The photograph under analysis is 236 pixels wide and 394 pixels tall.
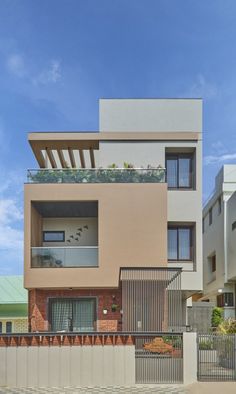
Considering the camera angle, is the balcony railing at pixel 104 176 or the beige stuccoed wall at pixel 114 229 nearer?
the beige stuccoed wall at pixel 114 229

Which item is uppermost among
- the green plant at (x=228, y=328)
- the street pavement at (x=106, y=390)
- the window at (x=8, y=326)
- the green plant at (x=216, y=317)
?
the green plant at (x=228, y=328)

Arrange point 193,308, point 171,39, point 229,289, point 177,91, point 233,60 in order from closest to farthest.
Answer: point 233,60, point 171,39, point 177,91, point 193,308, point 229,289

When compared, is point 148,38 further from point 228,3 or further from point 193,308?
point 193,308

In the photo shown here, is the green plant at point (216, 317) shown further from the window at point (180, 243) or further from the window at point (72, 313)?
the window at point (72, 313)

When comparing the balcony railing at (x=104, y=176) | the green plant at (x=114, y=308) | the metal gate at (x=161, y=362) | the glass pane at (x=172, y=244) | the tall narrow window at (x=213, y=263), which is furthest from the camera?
the tall narrow window at (x=213, y=263)

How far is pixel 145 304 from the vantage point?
1927 centimetres

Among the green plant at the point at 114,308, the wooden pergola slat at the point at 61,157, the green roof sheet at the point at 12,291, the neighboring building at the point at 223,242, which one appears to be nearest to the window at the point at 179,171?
the wooden pergola slat at the point at 61,157

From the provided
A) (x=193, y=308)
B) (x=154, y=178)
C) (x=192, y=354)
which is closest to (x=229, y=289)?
(x=193, y=308)

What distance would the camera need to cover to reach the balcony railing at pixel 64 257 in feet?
70.2

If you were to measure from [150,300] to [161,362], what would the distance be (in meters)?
4.22

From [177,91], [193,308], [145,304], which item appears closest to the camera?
[145,304]

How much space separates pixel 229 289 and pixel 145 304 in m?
15.3

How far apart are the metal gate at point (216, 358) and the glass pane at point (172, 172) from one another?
30.3 ft

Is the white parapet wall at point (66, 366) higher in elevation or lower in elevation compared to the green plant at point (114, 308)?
lower
